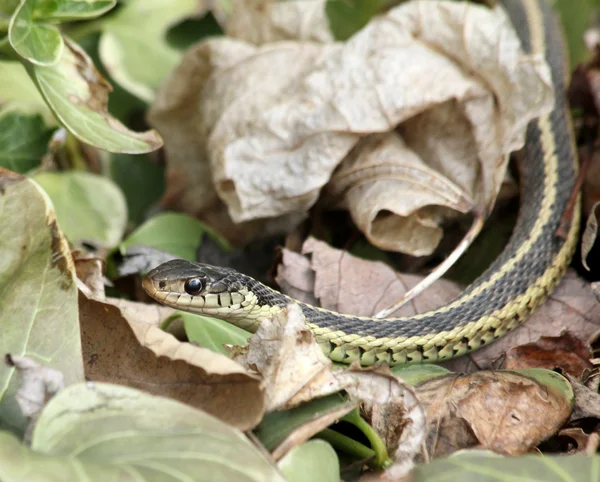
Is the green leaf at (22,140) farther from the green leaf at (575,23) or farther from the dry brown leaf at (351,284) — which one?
the green leaf at (575,23)

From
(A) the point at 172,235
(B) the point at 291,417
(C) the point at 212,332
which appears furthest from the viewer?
(A) the point at 172,235

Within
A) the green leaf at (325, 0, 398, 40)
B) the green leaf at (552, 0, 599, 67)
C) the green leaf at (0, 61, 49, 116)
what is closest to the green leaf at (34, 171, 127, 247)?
the green leaf at (0, 61, 49, 116)

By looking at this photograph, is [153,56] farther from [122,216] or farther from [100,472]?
[100,472]

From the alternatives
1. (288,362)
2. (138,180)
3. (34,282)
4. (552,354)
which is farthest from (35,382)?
(138,180)

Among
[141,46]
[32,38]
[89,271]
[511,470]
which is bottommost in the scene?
[89,271]

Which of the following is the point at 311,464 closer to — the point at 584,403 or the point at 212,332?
the point at 212,332
